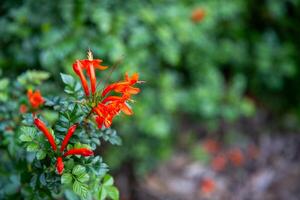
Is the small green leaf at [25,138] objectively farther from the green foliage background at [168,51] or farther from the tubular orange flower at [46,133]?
the green foliage background at [168,51]

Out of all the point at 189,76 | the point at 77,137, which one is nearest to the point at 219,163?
the point at 189,76

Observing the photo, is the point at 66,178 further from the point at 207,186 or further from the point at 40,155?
the point at 207,186

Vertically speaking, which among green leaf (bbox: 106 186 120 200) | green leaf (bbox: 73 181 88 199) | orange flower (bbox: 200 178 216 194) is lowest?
green leaf (bbox: 73 181 88 199)

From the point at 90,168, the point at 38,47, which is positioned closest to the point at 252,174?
the point at 38,47

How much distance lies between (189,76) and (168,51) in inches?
40.0

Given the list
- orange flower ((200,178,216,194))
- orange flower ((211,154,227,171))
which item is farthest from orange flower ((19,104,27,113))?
orange flower ((211,154,227,171))

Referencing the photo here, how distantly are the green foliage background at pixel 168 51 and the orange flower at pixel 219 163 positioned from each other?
31cm

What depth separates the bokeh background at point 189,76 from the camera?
3.39 m

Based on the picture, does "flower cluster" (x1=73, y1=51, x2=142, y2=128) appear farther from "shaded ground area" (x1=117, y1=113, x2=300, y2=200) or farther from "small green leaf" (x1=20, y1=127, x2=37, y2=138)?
"shaded ground area" (x1=117, y1=113, x2=300, y2=200)

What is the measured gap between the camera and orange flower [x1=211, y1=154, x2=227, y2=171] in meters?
4.52

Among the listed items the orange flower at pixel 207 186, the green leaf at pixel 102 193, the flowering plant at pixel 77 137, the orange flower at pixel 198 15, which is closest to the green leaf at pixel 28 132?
the flowering plant at pixel 77 137

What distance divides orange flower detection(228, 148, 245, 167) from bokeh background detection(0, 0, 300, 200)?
0.04ft

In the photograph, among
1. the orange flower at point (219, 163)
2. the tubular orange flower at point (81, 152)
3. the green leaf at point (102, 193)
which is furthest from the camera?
the orange flower at point (219, 163)

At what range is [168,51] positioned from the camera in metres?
3.75
